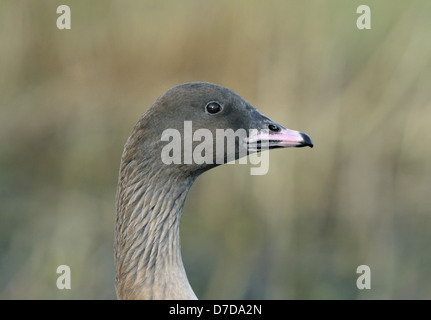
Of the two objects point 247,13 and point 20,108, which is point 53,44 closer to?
point 20,108

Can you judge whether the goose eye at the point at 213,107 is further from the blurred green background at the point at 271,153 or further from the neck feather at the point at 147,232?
the blurred green background at the point at 271,153

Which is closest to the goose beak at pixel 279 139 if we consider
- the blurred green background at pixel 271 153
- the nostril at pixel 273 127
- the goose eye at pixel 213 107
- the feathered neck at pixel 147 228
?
the nostril at pixel 273 127

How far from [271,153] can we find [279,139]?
3.08 m

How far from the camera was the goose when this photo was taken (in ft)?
10.7

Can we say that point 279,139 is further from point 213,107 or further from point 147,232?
point 147,232

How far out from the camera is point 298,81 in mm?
6227

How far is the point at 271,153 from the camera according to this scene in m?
6.43

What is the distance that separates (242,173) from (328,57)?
1.32 metres

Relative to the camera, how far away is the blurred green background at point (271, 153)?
235 inches

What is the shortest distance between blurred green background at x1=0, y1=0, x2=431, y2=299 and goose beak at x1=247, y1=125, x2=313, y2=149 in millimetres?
2353

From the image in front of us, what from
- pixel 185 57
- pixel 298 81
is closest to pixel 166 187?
pixel 298 81

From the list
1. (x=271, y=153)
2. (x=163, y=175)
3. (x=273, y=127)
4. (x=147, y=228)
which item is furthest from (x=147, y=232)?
(x=271, y=153)

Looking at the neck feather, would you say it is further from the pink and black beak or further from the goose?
the pink and black beak

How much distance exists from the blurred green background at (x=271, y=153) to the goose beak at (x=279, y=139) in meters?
2.35
